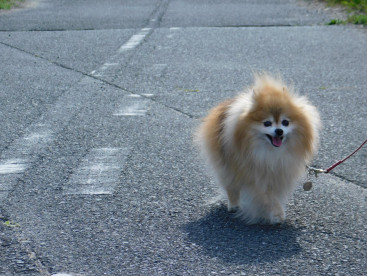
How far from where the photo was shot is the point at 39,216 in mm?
5215

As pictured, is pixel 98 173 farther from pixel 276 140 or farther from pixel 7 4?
pixel 7 4

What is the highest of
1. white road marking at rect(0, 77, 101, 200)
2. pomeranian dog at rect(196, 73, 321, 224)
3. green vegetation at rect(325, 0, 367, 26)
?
pomeranian dog at rect(196, 73, 321, 224)

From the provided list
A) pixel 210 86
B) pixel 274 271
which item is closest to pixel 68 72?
pixel 210 86

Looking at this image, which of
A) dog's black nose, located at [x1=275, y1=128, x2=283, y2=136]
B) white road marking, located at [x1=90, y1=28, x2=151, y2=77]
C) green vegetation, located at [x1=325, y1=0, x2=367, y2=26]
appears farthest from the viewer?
green vegetation, located at [x1=325, y1=0, x2=367, y2=26]

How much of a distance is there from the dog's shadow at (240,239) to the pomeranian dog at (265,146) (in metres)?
0.11

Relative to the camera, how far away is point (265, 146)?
5.00 meters

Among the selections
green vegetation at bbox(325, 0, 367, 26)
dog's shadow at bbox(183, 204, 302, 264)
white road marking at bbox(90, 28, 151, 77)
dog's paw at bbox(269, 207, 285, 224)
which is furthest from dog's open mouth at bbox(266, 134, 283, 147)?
green vegetation at bbox(325, 0, 367, 26)

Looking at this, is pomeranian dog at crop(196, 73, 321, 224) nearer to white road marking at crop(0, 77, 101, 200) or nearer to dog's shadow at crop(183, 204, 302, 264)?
dog's shadow at crop(183, 204, 302, 264)

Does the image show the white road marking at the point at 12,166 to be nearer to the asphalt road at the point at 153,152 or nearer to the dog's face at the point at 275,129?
the asphalt road at the point at 153,152

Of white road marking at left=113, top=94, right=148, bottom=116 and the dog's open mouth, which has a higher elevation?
the dog's open mouth

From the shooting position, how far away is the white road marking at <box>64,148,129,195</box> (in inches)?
227

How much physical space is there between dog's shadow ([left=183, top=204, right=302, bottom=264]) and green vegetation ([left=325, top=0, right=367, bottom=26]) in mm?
9767

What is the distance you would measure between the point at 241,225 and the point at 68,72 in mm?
5792

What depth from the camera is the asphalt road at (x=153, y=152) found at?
4.56 metres
